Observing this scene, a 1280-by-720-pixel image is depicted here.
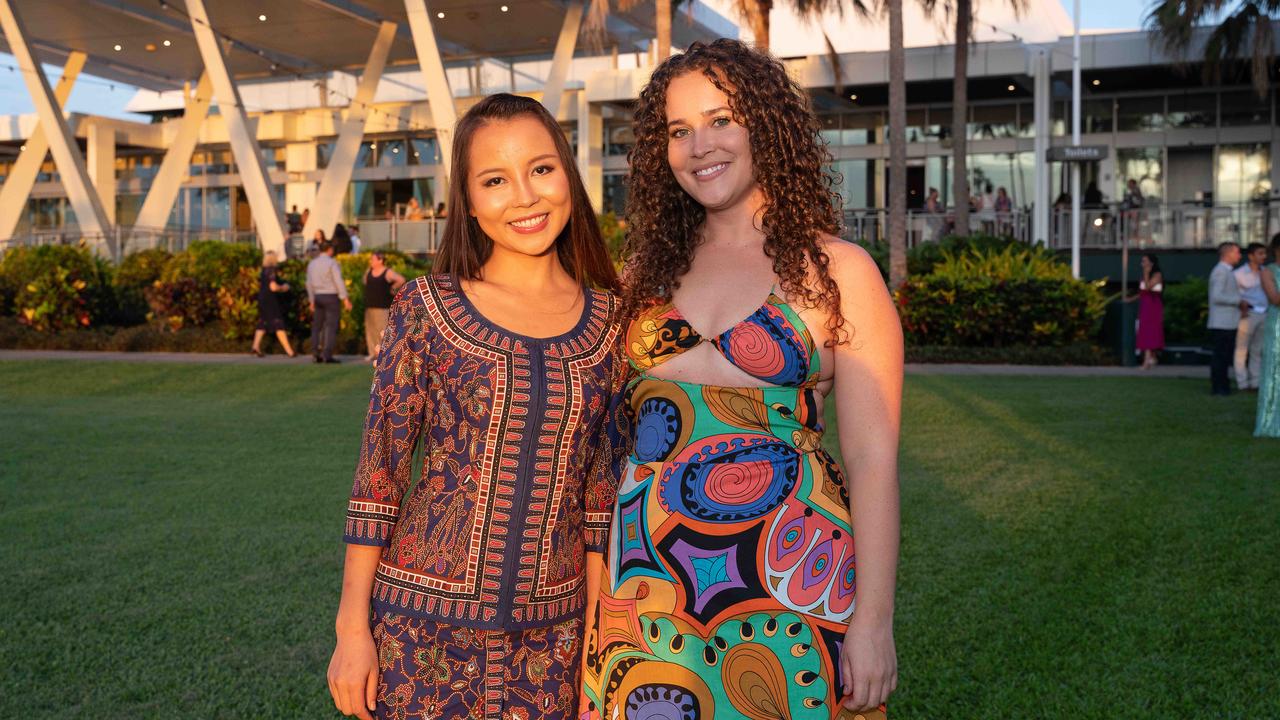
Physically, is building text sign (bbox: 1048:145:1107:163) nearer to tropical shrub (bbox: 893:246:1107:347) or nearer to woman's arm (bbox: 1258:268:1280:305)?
tropical shrub (bbox: 893:246:1107:347)

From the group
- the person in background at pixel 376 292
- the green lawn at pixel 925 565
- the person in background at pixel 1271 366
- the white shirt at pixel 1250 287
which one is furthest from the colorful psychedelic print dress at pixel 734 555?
the person in background at pixel 376 292

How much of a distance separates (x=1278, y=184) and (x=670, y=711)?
3282cm

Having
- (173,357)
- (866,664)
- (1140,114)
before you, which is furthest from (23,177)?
(866,664)

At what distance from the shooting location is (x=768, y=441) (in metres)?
2.33

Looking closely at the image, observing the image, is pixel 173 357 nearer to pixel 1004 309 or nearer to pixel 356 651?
pixel 1004 309

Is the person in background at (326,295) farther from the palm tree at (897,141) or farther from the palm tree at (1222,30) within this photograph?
the palm tree at (1222,30)

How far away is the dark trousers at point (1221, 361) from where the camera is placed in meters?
14.4

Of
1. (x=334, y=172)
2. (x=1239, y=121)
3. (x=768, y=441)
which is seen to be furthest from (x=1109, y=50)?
(x=768, y=441)

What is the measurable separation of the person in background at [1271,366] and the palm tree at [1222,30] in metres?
15.4

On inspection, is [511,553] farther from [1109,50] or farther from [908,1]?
→ [908,1]

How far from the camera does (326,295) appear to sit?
1872cm

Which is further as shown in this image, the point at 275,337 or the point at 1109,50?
the point at 1109,50

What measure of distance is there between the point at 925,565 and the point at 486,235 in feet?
15.1

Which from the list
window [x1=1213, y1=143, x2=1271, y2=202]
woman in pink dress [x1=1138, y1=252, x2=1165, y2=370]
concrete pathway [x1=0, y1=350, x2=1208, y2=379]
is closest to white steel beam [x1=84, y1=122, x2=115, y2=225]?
concrete pathway [x1=0, y1=350, x2=1208, y2=379]
